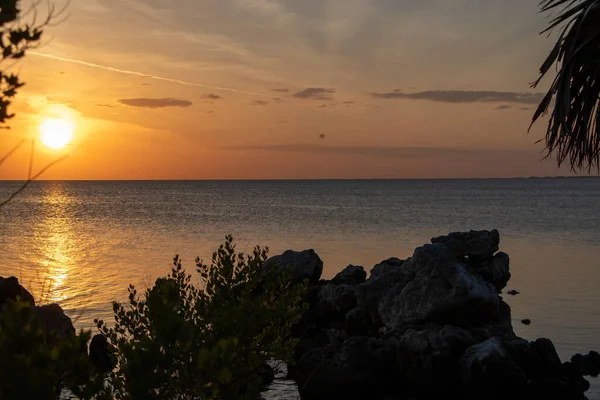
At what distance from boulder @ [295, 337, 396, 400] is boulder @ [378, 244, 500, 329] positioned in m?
2.48

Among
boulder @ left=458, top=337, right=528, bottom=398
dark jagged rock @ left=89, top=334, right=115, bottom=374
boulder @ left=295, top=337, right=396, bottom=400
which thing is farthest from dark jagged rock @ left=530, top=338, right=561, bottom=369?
dark jagged rock @ left=89, top=334, right=115, bottom=374

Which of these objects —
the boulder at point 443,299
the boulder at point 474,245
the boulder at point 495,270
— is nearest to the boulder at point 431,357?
the boulder at point 443,299

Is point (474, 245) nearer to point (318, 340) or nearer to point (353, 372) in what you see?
point (318, 340)

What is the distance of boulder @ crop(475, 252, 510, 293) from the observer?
1063 inches

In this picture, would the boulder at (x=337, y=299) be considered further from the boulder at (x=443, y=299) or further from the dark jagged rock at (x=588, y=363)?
the dark jagged rock at (x=588, y=363)

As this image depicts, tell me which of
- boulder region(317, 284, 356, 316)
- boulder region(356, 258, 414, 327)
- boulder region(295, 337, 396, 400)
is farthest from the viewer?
boulder region(317, 284, 356, 316)

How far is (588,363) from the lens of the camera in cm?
1792

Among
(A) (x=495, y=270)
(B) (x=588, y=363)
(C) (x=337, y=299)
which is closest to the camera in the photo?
(B) (x=588, y=363)

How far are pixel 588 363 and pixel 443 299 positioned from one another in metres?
4.21

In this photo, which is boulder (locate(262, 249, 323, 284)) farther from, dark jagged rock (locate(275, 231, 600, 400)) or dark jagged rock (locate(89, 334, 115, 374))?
dark jagged rock (locate(89, 334, 115, 374))

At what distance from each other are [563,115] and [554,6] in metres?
1.89

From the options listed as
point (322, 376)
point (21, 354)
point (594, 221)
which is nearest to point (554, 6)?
point (21, 354)

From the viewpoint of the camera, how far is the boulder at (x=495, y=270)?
27.0 metres

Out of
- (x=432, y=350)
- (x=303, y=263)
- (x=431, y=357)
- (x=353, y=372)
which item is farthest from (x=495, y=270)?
(x=353, y=372)
